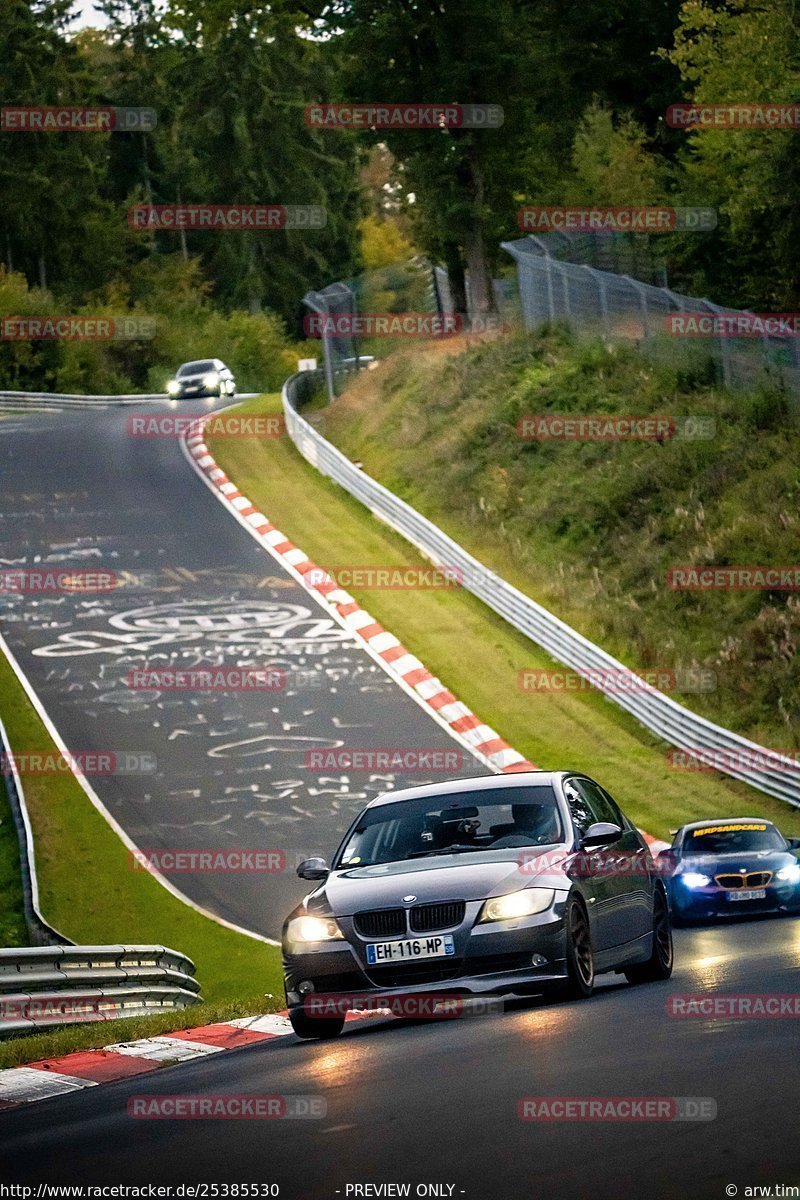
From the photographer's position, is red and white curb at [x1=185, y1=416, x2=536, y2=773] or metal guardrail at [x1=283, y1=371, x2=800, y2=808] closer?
metal guardrail at [x1=283, y1=371, x2=800, y2=808]

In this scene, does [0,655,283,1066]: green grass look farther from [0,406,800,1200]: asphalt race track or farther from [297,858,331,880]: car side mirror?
[297,858,331,880]: car side mirror

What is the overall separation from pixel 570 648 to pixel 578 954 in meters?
18.8

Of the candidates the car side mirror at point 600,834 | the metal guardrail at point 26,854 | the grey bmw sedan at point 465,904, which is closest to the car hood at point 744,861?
the metal guardrail at point 26,854

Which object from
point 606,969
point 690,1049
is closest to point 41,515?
point 606,969

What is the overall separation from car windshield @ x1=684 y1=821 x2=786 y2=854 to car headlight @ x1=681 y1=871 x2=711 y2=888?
0.35 metres

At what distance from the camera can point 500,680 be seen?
29453 millimetres

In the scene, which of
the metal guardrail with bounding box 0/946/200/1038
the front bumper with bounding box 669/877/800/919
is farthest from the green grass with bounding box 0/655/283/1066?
the front bumper with bounding box 669/877/800/919

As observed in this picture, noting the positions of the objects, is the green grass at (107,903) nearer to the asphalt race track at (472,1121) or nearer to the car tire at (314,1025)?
the car tire at (314,1025)

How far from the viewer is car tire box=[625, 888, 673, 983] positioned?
12.7 m

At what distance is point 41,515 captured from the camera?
40969mm

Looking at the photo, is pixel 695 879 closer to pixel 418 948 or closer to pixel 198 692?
pixel 418 948

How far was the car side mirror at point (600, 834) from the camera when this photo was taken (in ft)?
37.7

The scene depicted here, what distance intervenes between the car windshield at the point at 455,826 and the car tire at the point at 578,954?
1.73 ft

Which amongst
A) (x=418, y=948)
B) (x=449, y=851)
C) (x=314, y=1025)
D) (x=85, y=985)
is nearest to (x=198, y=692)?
(x=85, y=985)
